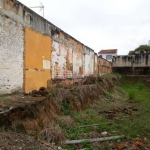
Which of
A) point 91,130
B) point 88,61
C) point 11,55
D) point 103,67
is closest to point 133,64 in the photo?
point 103,67

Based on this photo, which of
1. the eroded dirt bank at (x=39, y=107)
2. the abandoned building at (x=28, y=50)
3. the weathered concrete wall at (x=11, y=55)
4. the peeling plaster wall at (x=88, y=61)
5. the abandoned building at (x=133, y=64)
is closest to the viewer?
the eroded dirt bank at (x=39, y=107)

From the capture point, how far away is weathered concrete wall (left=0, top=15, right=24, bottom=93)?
17.5 ft

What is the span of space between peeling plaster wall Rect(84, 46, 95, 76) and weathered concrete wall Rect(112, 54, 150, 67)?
6574 mm

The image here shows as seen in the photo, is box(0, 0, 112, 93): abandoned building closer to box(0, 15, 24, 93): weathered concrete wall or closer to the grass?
box(0, 15, 24, 93): weathered concrete wall

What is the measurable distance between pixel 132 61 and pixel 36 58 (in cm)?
1615

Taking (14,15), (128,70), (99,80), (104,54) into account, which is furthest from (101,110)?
(104,54)

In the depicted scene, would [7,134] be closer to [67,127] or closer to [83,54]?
[67,127]

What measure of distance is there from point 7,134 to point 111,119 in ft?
12.6

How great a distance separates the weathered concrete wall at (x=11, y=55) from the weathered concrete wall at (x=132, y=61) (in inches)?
668

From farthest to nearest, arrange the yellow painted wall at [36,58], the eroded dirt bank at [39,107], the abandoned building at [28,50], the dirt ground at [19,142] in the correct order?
1. the yellow painted wall at [36,58]
2. the abandoned building at [28,50]
3. the eroded dirt bank at [39,107]
4. the dirt ground at [19,142]

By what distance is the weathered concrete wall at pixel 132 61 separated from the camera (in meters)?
20.2

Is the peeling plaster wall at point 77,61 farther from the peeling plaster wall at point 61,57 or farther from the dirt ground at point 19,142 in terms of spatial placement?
the dirt ground at point 19,142

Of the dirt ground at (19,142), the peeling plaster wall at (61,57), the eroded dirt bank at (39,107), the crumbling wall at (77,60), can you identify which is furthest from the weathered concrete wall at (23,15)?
the crumbling wall at (77,60)

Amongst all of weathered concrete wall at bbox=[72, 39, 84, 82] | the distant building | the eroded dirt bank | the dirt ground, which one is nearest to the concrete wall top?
the eroded dirt bank
